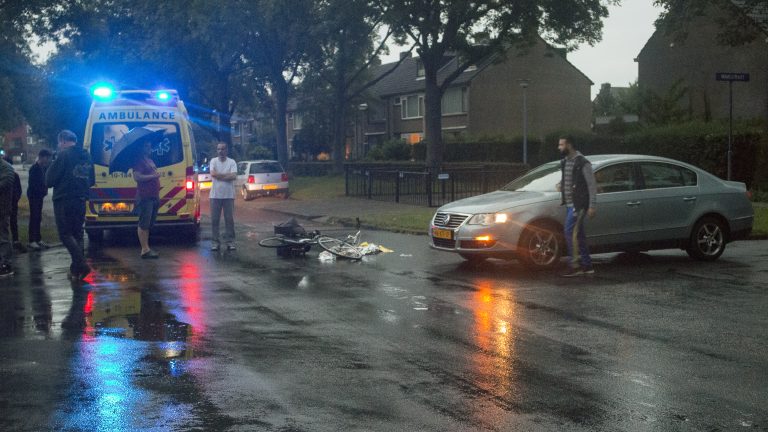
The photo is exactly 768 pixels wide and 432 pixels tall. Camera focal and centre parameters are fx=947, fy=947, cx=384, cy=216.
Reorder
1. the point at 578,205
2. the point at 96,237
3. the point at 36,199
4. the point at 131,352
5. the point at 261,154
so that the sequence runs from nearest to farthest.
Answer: the point at 131,352
the point at 578,205
the point at 36,199
the point at 96,237
the point at 261,154

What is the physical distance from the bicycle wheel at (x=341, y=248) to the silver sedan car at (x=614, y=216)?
162 centimetres

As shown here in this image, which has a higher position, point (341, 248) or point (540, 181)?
point (540, 181)

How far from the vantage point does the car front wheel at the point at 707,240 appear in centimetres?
1327

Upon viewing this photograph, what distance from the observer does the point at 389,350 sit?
294 inches

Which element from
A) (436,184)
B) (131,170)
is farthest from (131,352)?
(436,184)

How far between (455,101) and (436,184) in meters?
36.6

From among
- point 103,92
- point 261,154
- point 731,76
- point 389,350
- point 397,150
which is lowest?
point 389,350

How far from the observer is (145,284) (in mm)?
11766

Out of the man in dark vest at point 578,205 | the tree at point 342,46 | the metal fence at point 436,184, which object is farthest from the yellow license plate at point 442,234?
the tree at point 342,46

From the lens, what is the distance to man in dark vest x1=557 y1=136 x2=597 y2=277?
1196 centimetres

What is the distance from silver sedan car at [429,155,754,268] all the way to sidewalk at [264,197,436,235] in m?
6.33

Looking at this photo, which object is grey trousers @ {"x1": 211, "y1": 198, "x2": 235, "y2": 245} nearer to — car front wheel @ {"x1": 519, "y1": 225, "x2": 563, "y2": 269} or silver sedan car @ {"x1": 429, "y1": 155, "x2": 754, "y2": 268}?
silver sedan car @ {"x1": 429, "y1": 155, "x2": 754, "y2": 268}

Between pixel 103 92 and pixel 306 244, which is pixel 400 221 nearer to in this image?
pixel 306 244

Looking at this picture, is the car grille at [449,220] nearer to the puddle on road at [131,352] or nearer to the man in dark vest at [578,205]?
the man in dark vest at [578,205]
